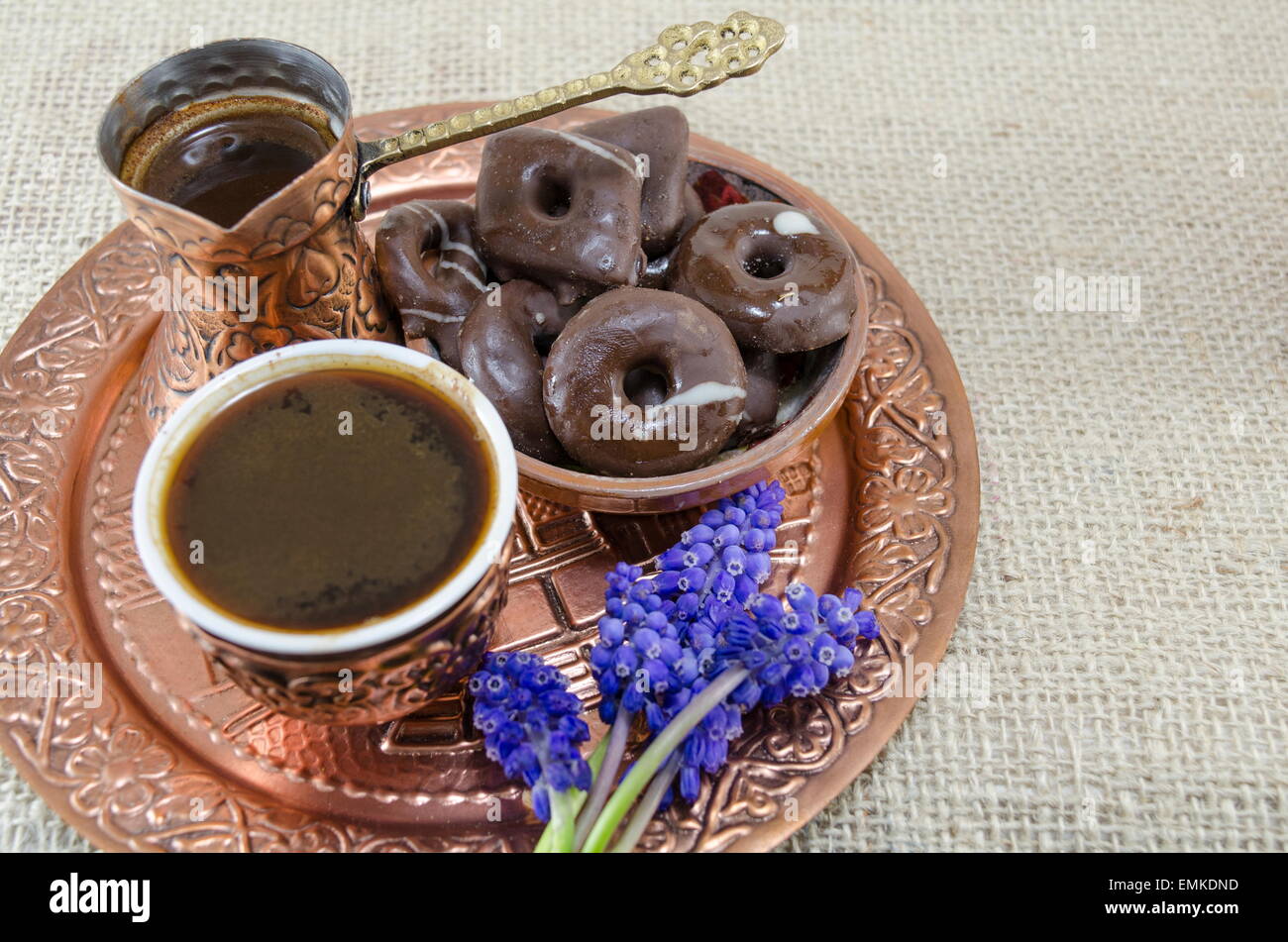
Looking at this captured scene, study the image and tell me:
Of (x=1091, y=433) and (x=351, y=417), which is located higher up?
(x=351, y=417)

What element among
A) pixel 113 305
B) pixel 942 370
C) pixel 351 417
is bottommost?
pixel 113 305

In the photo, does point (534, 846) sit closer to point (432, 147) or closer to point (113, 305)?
point (432, 147)

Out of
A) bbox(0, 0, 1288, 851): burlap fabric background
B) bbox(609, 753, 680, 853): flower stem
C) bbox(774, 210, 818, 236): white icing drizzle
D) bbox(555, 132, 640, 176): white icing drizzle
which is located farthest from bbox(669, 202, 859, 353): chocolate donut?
bbox(609, 753, 680, 853): flower stem

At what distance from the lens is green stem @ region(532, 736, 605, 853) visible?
1059 millimetres

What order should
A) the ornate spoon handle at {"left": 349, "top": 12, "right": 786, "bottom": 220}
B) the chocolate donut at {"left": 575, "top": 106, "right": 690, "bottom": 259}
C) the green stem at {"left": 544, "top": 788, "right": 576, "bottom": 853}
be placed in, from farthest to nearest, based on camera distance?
1. the chocolate donut at {"left": 575, "top": 106, "right": 690, "bottom": 259}
2. the ornate spoon handle at {"left": 349, "top": 12, "right": 786, "bottom": 220}
3. the green stem at {"left": 544, "top": 788, "right": 576, "bottom": 853}

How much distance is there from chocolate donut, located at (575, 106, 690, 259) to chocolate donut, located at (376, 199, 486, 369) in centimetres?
22

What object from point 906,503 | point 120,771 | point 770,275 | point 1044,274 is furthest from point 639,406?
point 1044,274

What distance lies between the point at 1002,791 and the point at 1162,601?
1.14ft

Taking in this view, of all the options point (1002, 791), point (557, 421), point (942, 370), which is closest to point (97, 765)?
point (557, 421)

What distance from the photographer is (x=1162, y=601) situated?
1409 mm

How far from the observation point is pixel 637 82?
131cm

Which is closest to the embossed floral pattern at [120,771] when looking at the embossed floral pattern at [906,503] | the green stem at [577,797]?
the green stem at [577,797]

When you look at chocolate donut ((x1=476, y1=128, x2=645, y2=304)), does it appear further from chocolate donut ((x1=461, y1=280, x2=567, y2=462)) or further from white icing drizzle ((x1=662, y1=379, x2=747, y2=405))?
white icing drizzle ((x1=662, y1=379, x2=747, y2=405))

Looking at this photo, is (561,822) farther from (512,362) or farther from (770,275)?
(770,275)
